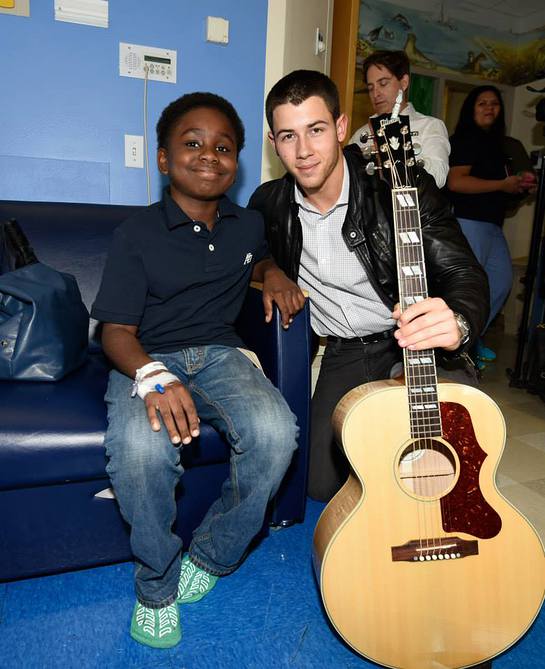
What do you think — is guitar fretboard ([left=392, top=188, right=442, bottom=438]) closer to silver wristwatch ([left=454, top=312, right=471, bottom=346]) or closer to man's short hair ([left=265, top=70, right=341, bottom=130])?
silver wristwatch ([left=454, top=312, right=471, bottom=346])

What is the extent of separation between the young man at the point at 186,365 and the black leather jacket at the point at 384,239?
3.5 inches

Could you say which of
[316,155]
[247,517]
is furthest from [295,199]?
[247,517]

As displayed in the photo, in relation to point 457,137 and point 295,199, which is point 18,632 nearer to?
point 295,199

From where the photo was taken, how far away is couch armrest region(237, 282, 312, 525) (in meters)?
A: 1.41

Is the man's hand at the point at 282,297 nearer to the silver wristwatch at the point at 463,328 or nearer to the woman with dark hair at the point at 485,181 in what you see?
the silver wristwatch at the point at 463,328

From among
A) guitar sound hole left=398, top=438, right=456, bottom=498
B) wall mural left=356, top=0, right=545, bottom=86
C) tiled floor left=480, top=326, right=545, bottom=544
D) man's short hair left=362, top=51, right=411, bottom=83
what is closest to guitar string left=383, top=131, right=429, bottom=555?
guitar sound hole left=398, top=438, right=456, bottom=498

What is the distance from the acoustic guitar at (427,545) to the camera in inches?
41.1

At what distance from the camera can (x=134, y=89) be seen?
2.13 m

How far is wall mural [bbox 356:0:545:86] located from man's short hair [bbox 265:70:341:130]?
374 centimetres

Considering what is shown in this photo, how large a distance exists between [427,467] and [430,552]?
162 millimetres

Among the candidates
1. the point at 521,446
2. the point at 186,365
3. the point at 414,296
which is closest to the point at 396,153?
the point at 414,296

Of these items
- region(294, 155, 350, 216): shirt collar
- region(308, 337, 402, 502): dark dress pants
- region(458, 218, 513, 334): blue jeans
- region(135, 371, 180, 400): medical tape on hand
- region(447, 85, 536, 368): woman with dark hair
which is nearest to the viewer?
region(135, 371, 180, 400): medical tape on hand

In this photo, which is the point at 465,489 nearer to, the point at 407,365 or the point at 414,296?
the point at 407,365

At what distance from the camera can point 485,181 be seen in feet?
9.16
